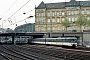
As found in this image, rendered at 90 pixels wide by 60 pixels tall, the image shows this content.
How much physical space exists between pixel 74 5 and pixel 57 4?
34.8 feet

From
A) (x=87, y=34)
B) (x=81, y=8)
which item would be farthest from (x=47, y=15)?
(x=87, y=34)

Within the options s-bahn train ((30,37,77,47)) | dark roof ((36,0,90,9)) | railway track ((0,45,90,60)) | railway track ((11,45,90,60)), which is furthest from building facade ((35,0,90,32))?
railway track ((11,45,90,60))

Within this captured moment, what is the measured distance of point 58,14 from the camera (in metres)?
105

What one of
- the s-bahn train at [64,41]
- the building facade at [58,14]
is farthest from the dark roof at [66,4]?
the s-bahn train at [64,41]

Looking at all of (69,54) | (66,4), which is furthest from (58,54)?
(66,4)

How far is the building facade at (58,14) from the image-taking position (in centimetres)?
9950

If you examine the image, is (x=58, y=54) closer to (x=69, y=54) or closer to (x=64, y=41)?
(x=69, y=54)

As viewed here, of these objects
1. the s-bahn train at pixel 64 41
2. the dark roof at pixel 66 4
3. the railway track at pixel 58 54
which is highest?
the dark roof at pixel 66 4

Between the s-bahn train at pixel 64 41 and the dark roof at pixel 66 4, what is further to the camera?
the dark roof at pixel 66 4

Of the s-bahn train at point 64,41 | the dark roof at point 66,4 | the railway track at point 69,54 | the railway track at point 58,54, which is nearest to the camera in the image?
the railway track at point 69,54

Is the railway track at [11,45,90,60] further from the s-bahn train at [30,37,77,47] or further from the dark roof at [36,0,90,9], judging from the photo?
the dark roof at [36,0,90,9]

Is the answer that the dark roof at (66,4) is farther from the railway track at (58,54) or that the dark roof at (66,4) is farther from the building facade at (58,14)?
the railway track at (58,54)

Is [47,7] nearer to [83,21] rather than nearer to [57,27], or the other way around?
[57,27]

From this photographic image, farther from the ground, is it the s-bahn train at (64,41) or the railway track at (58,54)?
the s-bahn train at (64,41)
